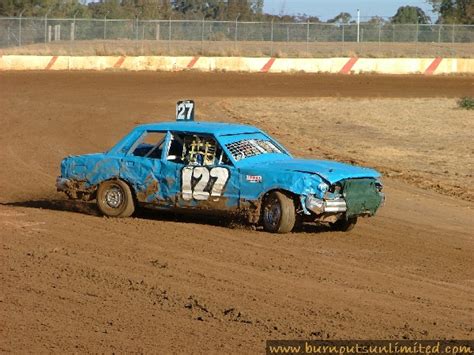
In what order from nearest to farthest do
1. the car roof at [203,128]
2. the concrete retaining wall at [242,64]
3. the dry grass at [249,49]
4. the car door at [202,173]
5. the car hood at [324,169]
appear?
the car hood at [324,169] < the car door at [202,173] < the car roof at [203,128] < the concrete retaining wall at [242,64] < the dry grass at [249,49]

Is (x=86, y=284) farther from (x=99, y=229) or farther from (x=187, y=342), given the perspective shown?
(x=99, y=229)

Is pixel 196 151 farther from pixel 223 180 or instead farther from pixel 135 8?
pixel 135 8

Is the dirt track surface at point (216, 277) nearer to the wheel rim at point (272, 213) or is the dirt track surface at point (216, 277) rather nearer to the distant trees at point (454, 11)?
the wheel rim at point (272, 213)

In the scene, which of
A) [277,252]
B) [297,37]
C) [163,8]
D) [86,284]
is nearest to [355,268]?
[277,252]

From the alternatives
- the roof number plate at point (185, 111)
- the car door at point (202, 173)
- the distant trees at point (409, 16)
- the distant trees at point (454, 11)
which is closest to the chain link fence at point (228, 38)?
the distant trees at point (454, 11)

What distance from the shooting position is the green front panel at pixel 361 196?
496 inches

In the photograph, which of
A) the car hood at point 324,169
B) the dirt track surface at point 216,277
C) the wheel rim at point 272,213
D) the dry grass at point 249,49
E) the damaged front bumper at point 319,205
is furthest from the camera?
the dry grass at point 249,49

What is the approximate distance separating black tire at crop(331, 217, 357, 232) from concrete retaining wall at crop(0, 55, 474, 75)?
34.1m

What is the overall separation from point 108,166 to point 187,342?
6436 mm

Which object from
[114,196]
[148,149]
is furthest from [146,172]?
[114,196]

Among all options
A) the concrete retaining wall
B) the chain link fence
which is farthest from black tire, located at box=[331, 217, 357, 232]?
the chain link fence

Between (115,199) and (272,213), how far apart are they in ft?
7.90

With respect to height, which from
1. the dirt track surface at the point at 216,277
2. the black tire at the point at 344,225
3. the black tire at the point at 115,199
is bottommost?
the dirt track surface at the point at 216,277

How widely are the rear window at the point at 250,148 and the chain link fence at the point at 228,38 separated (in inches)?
1486
